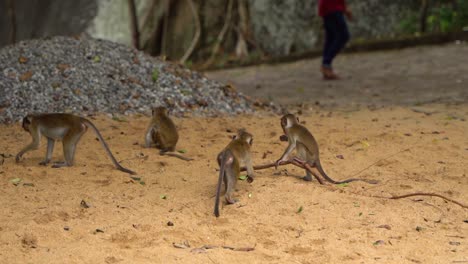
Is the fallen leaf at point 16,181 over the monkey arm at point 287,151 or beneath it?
beneath

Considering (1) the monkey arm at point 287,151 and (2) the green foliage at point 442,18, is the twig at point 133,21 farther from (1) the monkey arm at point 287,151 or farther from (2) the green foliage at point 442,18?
(1) the monkey arm at point 287,151

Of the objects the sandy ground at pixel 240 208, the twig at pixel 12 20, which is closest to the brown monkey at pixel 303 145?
the sandy ground at pixel 240 208

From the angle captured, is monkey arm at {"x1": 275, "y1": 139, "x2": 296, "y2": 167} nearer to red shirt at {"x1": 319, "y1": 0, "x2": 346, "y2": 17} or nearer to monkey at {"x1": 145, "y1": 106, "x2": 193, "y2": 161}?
monkey at {"x1": 145, "y1": 106, "x2": 193, "y2": 161}

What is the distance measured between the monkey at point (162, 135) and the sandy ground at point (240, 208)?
0.12 metres

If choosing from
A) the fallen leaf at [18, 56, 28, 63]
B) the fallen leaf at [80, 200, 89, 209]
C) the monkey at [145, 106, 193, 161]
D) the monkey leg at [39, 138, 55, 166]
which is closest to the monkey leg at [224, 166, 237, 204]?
the fallen leaf at [80, 200, 89, 209]

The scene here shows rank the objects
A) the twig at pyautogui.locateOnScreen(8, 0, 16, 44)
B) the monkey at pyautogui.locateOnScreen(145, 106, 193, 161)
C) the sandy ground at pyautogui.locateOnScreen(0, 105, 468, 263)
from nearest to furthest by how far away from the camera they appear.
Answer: the sandy ground at pyautogui.locateOnScreen(0, 105, 468, 263), the monkey at pyautogui.locateOnScreen(145, 106, 193, 161), the twig at pyautogui.locateOnScreen(8, 0, 16, 44)

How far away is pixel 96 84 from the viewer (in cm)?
1010

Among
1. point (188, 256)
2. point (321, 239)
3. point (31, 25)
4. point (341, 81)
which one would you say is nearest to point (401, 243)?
point (321, 239)

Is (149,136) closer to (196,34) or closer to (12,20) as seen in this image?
(196,34)

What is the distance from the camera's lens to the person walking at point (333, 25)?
13.0 metres

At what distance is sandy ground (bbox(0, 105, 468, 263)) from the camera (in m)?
5.04

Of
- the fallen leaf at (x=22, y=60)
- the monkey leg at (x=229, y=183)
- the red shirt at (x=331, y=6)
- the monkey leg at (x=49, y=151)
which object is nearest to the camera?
the monkey leg at (x=229, y=183)

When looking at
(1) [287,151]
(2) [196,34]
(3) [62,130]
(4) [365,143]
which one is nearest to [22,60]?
(3) [62,130]

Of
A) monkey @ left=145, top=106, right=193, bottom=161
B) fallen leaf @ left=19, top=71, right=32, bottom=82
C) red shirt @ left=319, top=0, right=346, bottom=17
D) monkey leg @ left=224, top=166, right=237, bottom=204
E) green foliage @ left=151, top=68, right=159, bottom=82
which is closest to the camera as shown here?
monkey leg @ left=224, top=166, right=237, bottom=204
